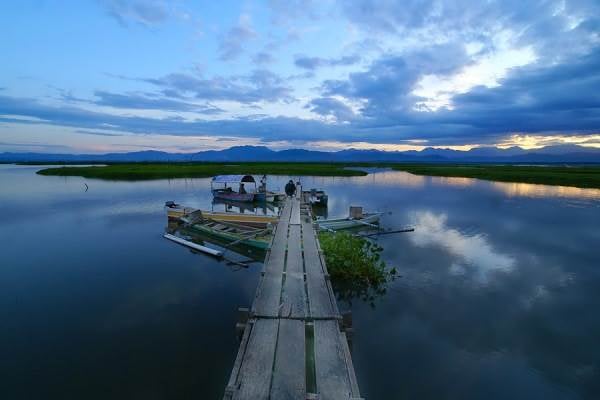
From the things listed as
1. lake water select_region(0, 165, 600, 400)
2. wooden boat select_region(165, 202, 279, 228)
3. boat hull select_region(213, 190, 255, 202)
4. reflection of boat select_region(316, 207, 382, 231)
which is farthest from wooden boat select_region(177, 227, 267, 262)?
boat hull select_region(213, 190, 255, 202)

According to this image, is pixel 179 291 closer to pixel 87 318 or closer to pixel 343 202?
pixel 87 318

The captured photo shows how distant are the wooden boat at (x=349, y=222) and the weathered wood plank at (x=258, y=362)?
13.9 m

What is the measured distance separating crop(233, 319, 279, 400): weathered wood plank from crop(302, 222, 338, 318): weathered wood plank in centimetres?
126

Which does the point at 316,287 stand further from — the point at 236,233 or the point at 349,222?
the point at 349,222

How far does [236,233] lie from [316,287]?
40.7ft

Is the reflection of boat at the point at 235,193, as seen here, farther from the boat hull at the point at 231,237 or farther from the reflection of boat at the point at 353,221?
the reflection of boat at the point at 353,221

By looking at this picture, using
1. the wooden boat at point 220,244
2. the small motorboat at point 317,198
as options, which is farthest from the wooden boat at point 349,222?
the small motorboat at point 317,198

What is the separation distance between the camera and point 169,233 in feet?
75.8

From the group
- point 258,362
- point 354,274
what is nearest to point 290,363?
point 258,362

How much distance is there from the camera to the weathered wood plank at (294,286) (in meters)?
7.82

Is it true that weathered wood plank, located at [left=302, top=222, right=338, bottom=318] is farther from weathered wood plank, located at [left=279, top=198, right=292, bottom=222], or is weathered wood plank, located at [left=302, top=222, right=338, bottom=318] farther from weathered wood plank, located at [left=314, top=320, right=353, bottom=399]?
weathered wood plank, located at [left=279, top=198, right=292, bottom=222]

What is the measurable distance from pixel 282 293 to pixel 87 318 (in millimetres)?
8008

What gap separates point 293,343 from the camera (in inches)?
255

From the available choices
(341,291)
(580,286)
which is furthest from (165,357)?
(580,286)
